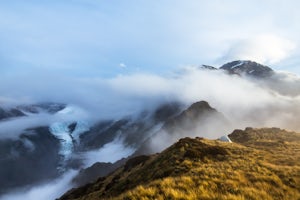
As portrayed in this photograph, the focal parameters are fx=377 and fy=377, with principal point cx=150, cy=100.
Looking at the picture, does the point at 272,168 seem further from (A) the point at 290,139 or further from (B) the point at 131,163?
(A) the point at 290,139

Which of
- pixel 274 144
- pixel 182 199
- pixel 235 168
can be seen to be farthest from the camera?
pixel 274 144

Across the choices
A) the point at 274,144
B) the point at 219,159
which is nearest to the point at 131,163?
the point at 219,159

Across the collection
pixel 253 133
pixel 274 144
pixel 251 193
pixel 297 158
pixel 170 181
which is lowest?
pixel 251 193

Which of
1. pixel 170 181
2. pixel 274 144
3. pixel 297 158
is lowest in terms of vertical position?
pixel 170 181

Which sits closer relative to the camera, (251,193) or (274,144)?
(251,193)

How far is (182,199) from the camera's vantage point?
18438 millimetres

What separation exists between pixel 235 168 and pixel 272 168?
11.7 feet

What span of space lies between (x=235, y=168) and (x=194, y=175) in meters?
5.64

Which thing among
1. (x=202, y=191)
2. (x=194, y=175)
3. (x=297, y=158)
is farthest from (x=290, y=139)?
(x=202, y=191)

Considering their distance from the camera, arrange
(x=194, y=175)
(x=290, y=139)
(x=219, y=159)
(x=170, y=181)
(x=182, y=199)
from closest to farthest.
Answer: (x=182, y=199), (x=170, y=181), (x=194, y=175), (x=219, y=159), (x=290, y=139)

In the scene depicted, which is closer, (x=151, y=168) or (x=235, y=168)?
(x=235, y=168)

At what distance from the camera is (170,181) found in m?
22.3

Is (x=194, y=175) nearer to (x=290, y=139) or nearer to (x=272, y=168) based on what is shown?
(x=272, y=168)

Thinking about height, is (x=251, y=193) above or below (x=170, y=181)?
below
